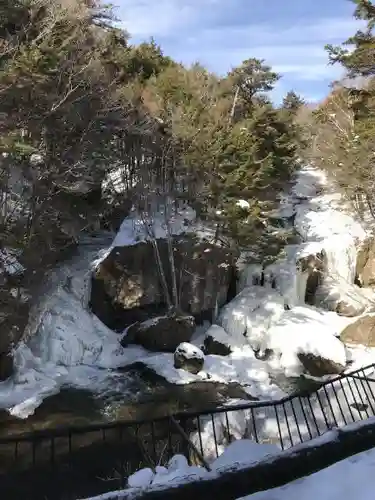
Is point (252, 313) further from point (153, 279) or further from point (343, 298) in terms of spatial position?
point (153, 279)

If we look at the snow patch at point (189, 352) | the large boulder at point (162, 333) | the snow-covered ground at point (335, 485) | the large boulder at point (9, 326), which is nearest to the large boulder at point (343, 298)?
the large boulder at point (162, 333)

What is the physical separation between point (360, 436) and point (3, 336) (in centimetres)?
1217

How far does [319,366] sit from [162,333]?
5551 millimetres

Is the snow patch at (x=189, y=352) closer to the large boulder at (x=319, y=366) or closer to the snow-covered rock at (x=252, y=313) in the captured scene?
the snow-covered rock at (x=252, y=313)

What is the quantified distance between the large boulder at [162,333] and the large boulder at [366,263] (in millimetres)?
7861

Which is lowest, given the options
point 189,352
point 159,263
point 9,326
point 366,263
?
point 189,352

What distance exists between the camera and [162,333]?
16062 mm

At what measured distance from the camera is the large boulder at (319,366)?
45.3 ft

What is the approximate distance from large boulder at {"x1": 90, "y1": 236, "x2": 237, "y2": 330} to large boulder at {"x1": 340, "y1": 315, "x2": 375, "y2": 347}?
518cm

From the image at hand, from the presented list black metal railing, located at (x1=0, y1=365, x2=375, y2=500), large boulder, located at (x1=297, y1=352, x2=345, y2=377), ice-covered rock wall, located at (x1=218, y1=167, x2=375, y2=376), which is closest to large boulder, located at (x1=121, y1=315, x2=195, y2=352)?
ice-covered rock wall, located at (x1=218, y1=167, x2=375, y2=376)

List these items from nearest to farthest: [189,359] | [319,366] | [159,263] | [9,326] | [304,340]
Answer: [9,326] → [319,366] → [189,359] → [304,340] → [159,263]

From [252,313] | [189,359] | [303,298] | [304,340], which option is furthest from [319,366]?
[303,298]

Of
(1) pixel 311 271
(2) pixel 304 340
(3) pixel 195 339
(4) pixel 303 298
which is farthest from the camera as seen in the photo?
(1) pixel 311 271

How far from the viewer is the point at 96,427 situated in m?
3.94
